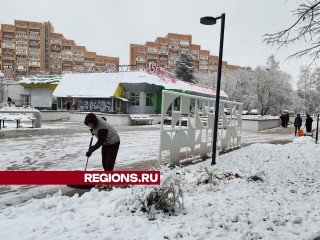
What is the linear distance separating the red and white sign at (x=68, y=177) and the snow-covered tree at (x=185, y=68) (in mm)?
49822

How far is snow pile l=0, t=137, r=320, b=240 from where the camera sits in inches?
143

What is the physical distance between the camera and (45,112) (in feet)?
89.0

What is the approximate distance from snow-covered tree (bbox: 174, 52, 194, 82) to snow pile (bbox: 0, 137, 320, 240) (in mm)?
50322

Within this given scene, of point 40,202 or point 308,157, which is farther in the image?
point 308,157

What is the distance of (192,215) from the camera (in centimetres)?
424

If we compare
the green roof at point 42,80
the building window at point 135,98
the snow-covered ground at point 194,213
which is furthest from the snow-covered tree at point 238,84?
the snow-covered ground at point 194,213

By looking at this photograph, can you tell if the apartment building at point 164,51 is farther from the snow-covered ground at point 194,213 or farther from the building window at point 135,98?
the snow-covered ground at point 194,213

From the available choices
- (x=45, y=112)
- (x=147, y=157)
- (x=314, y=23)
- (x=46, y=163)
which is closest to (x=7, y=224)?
(x=46, y=163)

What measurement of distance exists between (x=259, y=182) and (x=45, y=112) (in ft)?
80.8

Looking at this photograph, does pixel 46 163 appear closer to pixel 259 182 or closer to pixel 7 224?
pixel 7 224

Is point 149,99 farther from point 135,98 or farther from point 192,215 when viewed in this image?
point 192,215

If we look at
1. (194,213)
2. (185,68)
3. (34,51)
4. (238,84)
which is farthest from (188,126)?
(34,51)

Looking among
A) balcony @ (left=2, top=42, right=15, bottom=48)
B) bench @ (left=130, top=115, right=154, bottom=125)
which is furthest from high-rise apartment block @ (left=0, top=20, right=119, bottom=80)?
bench @ (left=130, top=115, right=154, bottom=125)

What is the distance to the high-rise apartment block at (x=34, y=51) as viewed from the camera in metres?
84.3
